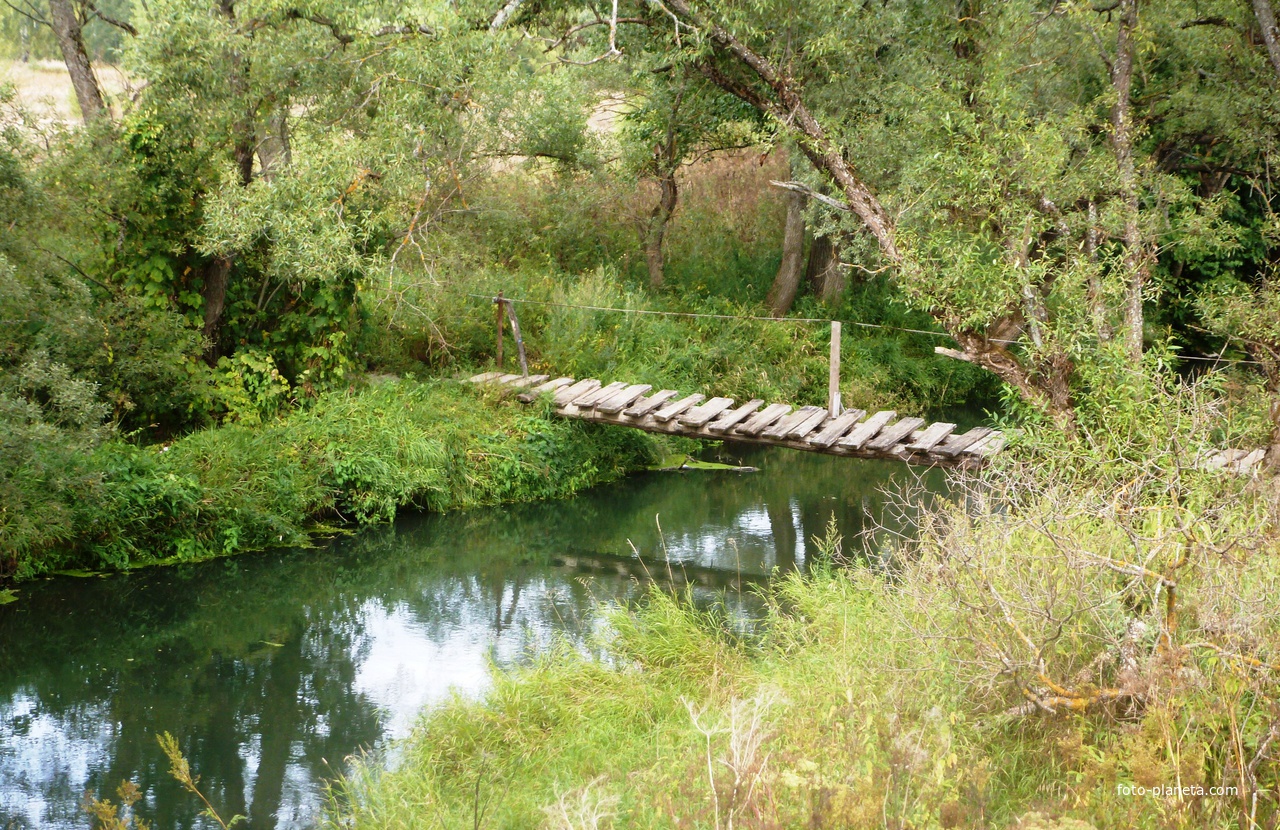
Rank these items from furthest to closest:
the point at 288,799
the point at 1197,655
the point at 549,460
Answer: the point at 549,460 → the point at 288,799 → the point at 1197,655

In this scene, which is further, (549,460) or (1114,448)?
(549,460)

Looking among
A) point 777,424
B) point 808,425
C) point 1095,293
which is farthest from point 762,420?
point 1095,293

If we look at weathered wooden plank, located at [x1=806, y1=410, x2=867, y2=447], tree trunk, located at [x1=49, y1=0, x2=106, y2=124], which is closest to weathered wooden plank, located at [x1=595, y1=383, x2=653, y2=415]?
weathered wooden plank, located at [x1=806, y1=410, x2=867, y2=447]

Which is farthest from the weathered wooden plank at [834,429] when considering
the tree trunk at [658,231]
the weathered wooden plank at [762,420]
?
the tree trunk at [658,231]

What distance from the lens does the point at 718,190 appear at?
17.1 meters

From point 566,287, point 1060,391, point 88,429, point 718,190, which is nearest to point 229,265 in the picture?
point 88,429

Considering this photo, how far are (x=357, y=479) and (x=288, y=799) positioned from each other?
4355 millimetres

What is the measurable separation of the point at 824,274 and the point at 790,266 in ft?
2.55

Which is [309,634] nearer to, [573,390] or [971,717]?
[573,390]

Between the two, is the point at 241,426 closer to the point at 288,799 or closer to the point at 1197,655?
the point at 288,799

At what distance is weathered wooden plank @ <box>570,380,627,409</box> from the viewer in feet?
31.7

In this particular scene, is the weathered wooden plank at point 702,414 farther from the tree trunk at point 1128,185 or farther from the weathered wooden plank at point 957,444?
the tree trunk at point 1128,185

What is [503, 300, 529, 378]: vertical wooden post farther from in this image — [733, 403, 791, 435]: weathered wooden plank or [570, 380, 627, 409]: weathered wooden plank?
[733, 403, 791, 435]: weathered wooden plank

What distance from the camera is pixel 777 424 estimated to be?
28.7 feet
